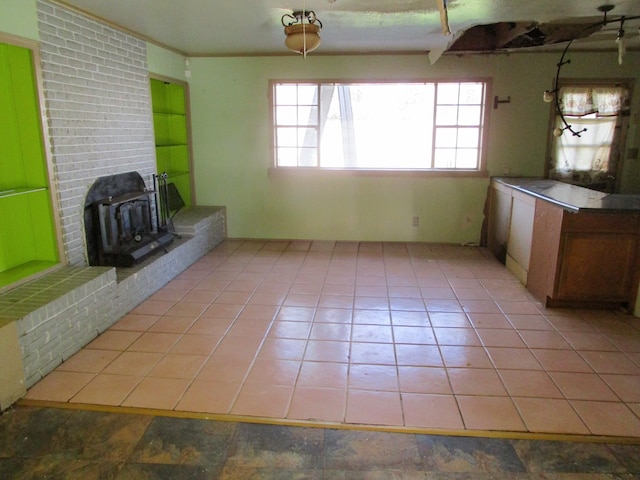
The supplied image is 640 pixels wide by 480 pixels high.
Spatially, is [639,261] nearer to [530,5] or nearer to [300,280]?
→ [530,5]

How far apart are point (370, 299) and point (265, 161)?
261 centimetres

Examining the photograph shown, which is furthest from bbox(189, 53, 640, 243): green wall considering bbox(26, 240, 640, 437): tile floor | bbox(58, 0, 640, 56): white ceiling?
bbox(26, 240, 640, 437): tile floor

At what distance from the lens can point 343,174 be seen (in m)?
5.63

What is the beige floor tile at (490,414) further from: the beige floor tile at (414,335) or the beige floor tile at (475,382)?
the beige floor tile at (414,335)

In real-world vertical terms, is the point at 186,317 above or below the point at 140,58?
below

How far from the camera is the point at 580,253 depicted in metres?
3.53

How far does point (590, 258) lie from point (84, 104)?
4.10 meters

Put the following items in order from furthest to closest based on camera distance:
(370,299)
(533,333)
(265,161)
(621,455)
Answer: (265,161), (370,299), (533,333), (621,455)

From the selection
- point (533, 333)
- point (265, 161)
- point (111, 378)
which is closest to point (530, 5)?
point (533, 333)

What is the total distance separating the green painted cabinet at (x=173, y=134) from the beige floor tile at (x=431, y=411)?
4.09m

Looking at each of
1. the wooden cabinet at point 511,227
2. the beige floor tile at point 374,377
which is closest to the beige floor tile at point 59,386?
the beige floor tile at point 374,377

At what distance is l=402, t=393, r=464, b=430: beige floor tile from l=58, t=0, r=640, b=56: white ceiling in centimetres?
265

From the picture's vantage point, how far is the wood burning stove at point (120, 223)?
12.0 ft

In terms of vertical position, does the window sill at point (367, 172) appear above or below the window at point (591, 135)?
below
